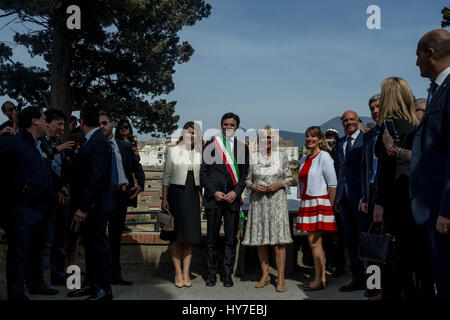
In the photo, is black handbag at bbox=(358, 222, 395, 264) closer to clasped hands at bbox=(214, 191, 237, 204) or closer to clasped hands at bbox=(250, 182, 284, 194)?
clasped hands at bbox=(250, 182, 284, 194)

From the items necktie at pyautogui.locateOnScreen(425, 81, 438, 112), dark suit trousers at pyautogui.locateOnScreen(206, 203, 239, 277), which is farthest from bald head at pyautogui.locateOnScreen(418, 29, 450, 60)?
dark suit trousers at pyautogui.locateOnScreen(206, 203, 239, 277)

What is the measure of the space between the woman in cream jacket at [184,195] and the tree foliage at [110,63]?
8.31 m

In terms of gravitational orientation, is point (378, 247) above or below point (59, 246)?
above

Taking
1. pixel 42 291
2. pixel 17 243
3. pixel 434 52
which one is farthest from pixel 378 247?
pixel 42 291

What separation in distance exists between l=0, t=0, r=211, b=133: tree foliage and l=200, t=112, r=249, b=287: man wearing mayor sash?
8.47 metres

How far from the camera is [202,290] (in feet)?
16.6

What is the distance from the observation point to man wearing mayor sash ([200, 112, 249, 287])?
530 cm

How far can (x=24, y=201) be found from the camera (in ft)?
12.8

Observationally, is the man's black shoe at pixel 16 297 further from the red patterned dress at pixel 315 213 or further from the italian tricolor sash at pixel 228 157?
the red patterned dress at pixel 315 213

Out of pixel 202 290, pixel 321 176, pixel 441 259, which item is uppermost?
pixel 321 176

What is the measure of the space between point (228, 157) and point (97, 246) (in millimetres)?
1990

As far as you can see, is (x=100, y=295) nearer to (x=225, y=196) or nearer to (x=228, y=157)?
(x=225, y=196)
